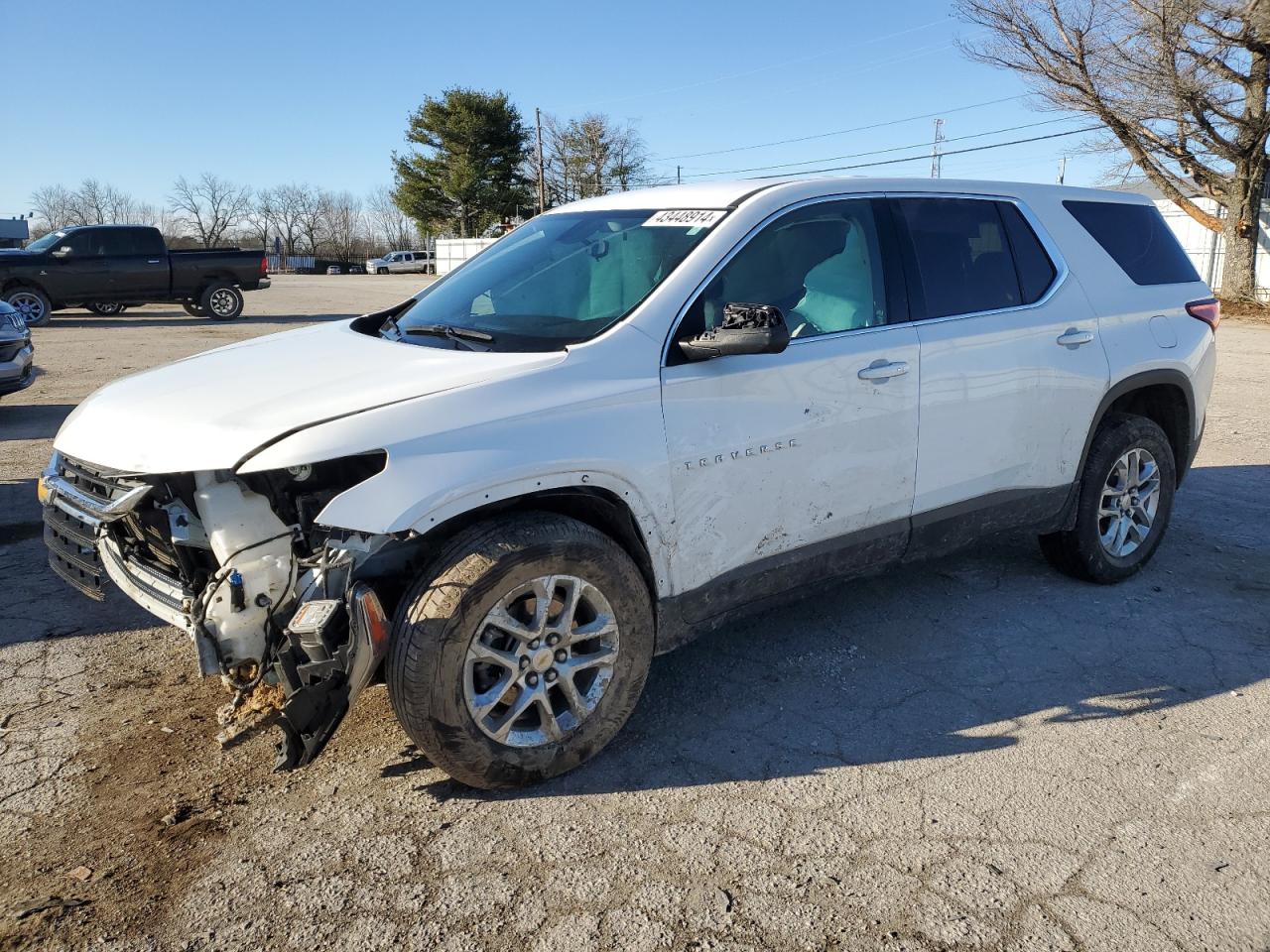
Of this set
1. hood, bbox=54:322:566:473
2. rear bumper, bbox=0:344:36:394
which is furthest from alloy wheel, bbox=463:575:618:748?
rear bumper, bbox=0:344:36:394

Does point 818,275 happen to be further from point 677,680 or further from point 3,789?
point 3,789

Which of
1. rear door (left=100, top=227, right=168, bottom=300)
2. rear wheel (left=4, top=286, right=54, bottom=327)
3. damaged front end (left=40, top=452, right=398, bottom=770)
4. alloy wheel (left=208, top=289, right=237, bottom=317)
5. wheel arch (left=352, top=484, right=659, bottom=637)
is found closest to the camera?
damaged front end (left=40, top=452, right=398, bottom=770)

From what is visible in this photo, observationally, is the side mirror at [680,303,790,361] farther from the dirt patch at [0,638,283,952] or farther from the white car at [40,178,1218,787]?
the dirt patch at [0,638,283,952]

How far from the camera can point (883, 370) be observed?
12.6 feet

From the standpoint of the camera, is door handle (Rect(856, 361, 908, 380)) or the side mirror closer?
the side mirror

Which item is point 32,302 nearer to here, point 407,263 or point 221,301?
point 221,301

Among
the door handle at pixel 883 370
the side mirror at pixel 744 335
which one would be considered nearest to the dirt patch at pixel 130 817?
the side mirror at pixel 744 335

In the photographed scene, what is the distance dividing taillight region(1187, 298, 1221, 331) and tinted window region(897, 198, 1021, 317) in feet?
4.27

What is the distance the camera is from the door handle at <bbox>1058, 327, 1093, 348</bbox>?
14.8ft

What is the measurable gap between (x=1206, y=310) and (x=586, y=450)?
381 cm

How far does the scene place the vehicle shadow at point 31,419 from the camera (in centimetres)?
873

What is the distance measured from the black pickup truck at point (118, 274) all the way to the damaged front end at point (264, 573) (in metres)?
18.8

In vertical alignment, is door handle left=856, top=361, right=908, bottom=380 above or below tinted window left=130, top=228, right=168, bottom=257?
below

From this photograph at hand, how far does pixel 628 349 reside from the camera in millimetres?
3312
